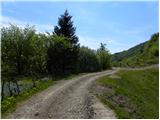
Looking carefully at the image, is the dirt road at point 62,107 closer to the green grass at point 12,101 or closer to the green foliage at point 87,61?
the green grass at point 12,101

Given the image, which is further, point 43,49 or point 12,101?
point 43,49

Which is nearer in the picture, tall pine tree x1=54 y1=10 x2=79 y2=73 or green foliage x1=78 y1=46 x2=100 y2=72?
tall pine tree x1=54 y1=10 x2=79 y2=73

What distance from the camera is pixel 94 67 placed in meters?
78.6

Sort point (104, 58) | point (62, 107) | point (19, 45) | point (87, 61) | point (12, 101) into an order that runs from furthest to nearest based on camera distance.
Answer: point (104, 58) → point (87, 61) → point (19, 45) → point (12, 101) → point (62, 107)

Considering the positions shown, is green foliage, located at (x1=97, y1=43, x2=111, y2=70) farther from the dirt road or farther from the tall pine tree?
the dirt road

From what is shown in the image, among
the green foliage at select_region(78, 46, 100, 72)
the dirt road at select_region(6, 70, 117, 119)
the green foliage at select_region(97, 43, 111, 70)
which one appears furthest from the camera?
the green foliage at select_region(97, 43, 111, 70)

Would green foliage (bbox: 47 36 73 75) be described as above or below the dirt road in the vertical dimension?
above

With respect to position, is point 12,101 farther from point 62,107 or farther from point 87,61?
point 87,61

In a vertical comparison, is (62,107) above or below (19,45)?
below

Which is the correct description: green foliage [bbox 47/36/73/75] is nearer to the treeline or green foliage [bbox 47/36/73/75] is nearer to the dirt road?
the treeline

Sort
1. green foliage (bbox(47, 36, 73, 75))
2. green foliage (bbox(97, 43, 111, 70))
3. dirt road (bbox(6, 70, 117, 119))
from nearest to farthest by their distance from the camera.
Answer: dirt road (bbox(6, 70, 117, 119)) < green foliage (bbox(47, 36, 73, 75)) < green foliage (bbox(97, 43, 111, 70))

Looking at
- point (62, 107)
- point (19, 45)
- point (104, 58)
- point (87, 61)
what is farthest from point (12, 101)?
point (104, 58)

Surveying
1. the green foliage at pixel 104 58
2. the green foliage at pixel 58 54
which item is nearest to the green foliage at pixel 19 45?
the green foliage at pixel 58 54

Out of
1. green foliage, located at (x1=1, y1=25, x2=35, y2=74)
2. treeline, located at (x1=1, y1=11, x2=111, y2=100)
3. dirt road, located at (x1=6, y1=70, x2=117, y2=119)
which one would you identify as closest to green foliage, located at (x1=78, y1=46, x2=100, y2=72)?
treeline, located at (x1=1, y1=11, x2=111, y2=100)
